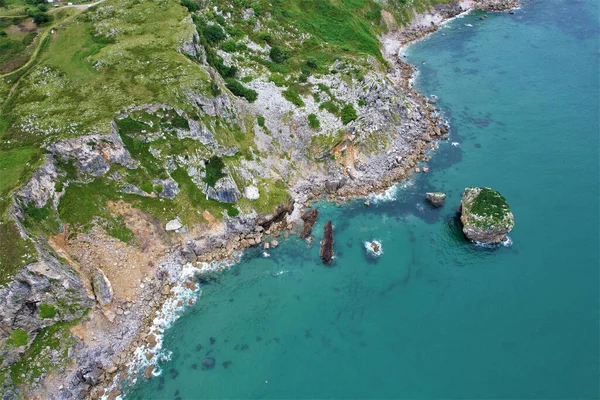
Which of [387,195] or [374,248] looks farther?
[387,195]

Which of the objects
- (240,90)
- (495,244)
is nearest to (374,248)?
(495,244)

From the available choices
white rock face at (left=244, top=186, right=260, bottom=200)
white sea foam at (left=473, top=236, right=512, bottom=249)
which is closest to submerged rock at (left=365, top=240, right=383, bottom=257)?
white sea foam at (left=473, top=236, right=512, bottom=249)

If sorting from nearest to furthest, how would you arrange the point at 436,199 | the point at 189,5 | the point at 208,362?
the point at 208,362
the point at 436,199
the point at 189,5

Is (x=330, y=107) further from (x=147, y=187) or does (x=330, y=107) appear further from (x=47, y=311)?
(x=47, y=311)

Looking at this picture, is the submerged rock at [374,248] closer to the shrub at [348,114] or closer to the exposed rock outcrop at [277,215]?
the exposed rock outcrop at [277,215]

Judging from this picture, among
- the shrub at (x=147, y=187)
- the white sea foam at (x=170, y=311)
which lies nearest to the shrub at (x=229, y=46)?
the shrub at (x=147, y=187)

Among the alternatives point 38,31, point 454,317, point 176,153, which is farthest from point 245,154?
point 38,31
